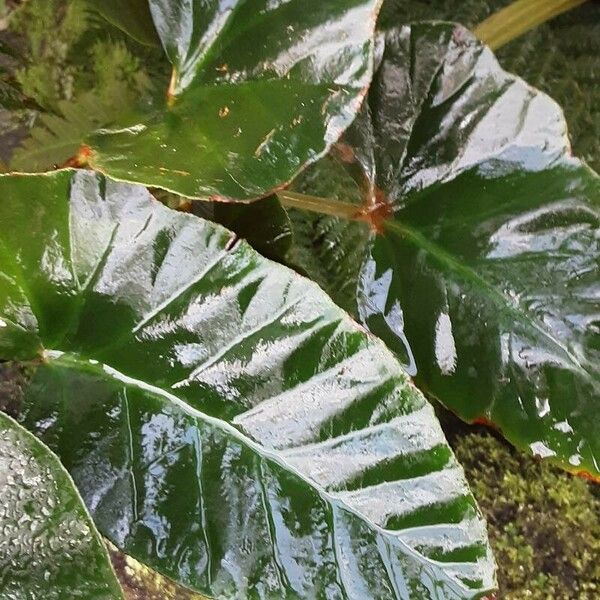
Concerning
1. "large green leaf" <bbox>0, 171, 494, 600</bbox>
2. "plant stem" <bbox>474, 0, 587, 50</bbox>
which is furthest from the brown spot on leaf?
"plant stem" <bbox>474, 0, 587, 50</bbox>

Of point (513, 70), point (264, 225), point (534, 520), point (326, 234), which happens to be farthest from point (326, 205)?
point (534, 520)

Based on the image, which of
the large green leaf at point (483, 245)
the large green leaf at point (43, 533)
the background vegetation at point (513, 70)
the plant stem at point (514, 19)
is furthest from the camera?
the background vegetation at point (513, 70)

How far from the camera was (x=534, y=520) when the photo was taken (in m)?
1.15

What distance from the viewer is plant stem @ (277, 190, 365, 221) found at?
840 millimetres

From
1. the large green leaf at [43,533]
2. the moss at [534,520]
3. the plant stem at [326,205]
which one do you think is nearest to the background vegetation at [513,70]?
the moss at [534,520]

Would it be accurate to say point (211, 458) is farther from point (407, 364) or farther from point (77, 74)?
point (77, 74)

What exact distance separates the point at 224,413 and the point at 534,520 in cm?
76

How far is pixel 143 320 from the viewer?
2.06ft

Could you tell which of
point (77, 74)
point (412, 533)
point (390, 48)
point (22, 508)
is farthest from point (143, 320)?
point (77, 74)

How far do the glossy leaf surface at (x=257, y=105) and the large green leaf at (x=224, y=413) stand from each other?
0.14ft

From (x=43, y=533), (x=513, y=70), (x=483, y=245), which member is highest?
(x=513, y=70)

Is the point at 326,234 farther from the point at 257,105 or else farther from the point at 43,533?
the point at 43,533

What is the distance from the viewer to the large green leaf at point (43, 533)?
1.83 feet

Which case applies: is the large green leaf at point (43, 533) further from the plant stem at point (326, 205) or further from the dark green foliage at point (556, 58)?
the dark green foliage at point (556, 58)
